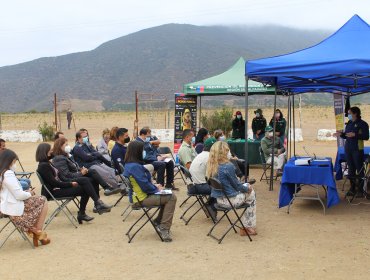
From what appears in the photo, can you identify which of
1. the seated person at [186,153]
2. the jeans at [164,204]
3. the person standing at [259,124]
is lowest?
the jeans at [164,204]

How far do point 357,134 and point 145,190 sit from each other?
420 cm

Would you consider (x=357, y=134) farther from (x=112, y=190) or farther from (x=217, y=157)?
(x=112, y=190)

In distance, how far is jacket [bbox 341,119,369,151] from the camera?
792 centimetres

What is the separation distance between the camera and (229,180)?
18.2ft

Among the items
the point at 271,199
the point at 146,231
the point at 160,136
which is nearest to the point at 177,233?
the point at 146,231

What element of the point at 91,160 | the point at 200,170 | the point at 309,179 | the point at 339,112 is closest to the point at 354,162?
the point at 309,179

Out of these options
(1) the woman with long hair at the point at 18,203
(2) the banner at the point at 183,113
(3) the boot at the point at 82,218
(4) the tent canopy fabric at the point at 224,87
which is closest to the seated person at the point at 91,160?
(3) the boot at the point at 82,218

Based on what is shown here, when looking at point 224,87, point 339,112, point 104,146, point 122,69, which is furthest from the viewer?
point 122,69

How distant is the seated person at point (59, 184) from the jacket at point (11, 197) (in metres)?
0.91

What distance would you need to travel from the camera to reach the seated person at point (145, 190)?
5547 millimetres

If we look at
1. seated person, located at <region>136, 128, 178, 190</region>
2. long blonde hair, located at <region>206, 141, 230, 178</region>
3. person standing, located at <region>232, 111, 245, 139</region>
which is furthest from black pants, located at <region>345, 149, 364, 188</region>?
person standing, located at <region>232, 111, 245, 139</region>

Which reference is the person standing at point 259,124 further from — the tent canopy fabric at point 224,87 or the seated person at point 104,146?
the seated person at point 104,146

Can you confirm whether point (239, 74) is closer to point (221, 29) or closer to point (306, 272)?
point (306, 272)

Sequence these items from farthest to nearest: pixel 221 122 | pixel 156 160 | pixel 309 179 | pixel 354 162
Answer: pixel 221 122, pixel 156 160, pixel 354 162, pixel 309 179
